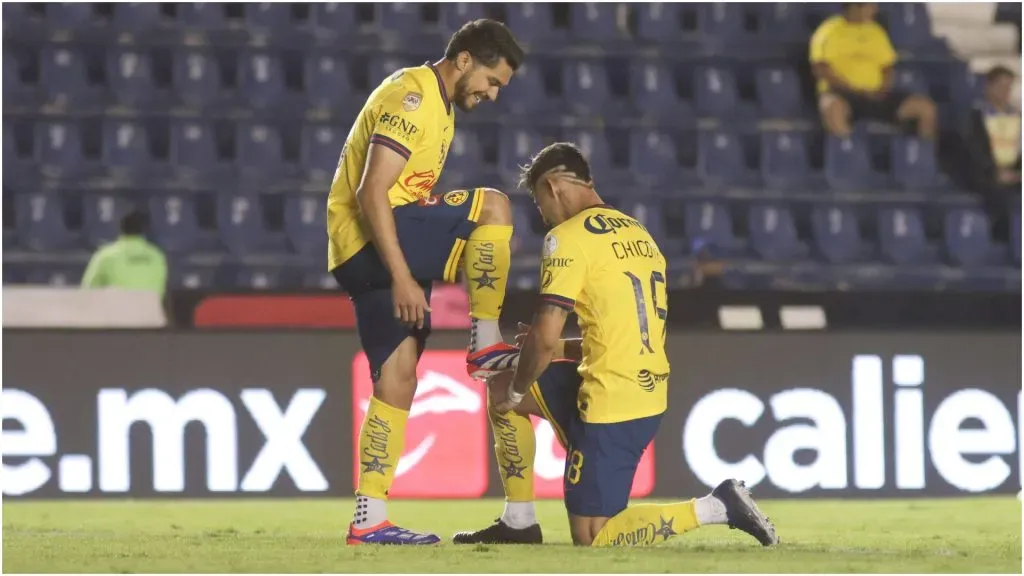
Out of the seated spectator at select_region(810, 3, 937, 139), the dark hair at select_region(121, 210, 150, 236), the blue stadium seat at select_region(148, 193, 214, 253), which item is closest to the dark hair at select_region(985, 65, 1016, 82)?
the seated spectator at select_region(810, 3, 937, 139)

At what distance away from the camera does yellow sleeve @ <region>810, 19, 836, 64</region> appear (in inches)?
477

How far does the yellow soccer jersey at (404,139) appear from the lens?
5180 mm

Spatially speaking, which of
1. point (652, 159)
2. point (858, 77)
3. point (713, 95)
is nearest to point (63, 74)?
point (652, 159)

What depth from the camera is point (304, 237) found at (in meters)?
11.0

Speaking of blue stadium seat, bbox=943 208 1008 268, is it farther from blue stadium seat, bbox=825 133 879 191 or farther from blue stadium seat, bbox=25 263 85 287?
blue stadium seat, bbox=25 263 85 287

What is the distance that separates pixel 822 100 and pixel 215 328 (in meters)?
5.74

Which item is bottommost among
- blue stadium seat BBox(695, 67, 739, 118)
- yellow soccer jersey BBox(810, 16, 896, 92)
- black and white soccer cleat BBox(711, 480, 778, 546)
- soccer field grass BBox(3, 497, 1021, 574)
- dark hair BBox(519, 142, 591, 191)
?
soccer field grass BBox(3, 497, 1021, 574)

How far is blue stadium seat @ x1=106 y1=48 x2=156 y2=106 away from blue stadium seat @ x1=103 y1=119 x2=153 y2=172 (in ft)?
0.68

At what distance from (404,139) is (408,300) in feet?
1.64

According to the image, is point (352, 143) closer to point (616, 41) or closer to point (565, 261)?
point (565, 261)

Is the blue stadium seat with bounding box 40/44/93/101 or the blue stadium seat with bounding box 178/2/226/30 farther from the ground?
the blue stadium seat with bounding box 178/2/226/30

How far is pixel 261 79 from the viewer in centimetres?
1170

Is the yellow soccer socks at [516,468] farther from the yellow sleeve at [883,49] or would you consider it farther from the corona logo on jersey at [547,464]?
the yellow sleeve at [883,49]

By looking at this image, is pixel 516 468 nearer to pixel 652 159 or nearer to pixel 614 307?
pixel 614 307
